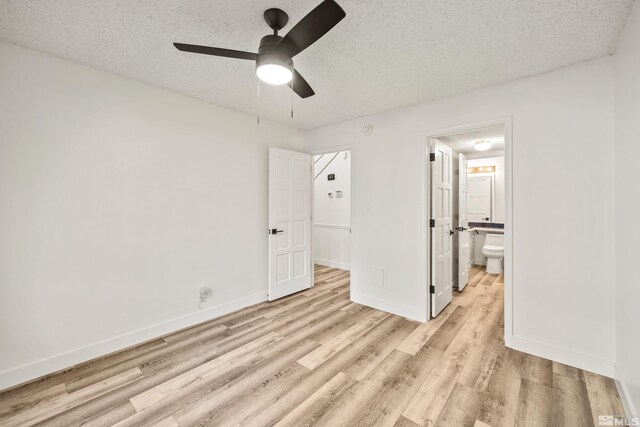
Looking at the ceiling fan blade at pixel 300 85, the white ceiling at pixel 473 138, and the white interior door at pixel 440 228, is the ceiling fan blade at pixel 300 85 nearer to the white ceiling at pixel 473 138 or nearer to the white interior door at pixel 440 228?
the white interior door at pixel 440 228

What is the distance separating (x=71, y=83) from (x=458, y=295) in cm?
501

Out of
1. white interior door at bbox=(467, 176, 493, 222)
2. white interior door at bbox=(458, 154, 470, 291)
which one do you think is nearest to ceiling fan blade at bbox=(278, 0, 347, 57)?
white interior door at bbox=(458, 154, 470, 291)

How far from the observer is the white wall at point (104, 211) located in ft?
6.66

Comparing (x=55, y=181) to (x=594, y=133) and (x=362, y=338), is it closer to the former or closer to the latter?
(x=362, y=338)

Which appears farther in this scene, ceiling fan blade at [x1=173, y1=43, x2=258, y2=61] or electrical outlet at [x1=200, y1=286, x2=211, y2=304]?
electrical outlet at [x1=200, y1=286, x2=211, y2=304]

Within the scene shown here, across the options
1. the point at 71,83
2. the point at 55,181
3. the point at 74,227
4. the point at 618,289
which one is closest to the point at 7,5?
the point at 71,83

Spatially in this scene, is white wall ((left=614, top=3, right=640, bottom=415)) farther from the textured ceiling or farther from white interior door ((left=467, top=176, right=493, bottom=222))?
white interior door ((left=467, top=176, right=493, bottom=222))

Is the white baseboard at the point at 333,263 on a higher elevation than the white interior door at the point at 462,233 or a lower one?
lower

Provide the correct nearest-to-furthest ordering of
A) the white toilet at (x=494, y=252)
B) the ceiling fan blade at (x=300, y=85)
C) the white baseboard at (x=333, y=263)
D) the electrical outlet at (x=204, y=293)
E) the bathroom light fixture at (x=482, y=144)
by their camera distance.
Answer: the ceiling fan blade at (x=300, y=85) → the electrical outlet at (x=204, y=293) → the bathroom light fixture at (x=482, y=144) → the white toilet at (x=494, y=252) → the white baseboard at (x=333, y=263)

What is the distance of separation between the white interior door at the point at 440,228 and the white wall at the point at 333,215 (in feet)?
7.06

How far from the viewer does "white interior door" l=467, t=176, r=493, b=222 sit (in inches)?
219

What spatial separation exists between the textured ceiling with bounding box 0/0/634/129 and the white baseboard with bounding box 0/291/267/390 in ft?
8.03

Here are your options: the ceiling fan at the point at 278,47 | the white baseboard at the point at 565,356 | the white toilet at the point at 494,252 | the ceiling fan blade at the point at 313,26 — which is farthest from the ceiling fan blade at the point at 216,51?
the white toilet at the point at 494,252

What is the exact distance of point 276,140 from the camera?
12.7 ft
